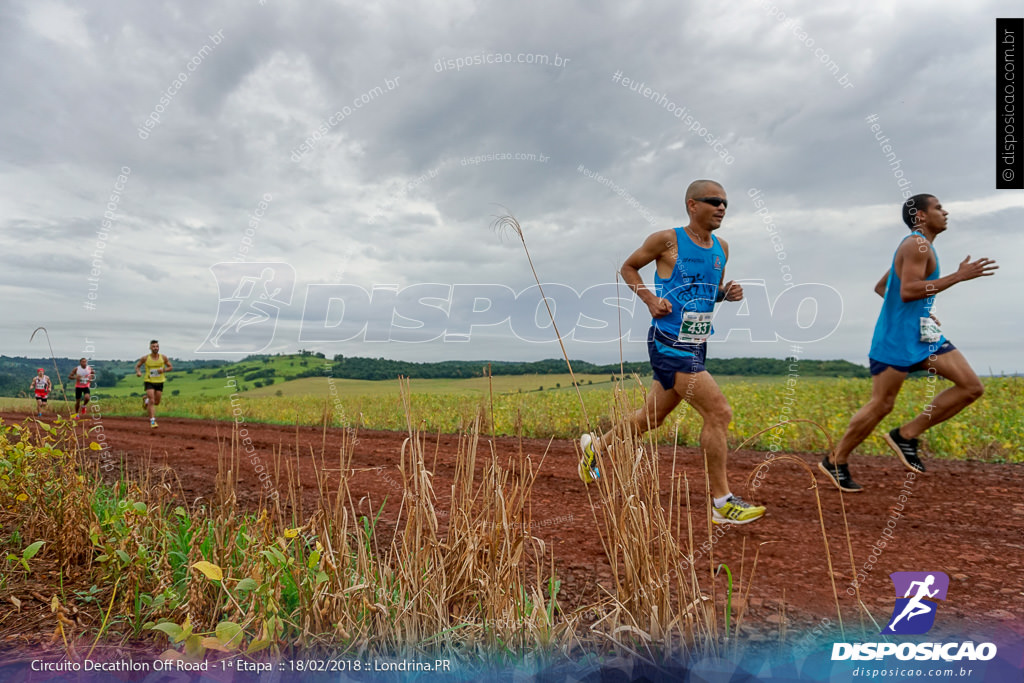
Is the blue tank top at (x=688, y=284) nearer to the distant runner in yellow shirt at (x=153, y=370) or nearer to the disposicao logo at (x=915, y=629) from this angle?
the disposicao logo at (x=915, y=629)

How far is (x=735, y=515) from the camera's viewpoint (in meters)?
3.94

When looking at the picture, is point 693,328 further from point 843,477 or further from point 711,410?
point 843,477

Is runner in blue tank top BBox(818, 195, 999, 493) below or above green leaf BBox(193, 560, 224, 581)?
above

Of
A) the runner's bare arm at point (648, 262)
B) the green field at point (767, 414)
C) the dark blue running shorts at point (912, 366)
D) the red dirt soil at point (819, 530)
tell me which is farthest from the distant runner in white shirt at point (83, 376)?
the dark blue running shorts at point (912, 366)

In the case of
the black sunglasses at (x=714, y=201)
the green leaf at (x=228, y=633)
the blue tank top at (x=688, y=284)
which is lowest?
the green leaf at (x=228, y=633)

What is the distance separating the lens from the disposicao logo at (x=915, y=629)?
1907 mm

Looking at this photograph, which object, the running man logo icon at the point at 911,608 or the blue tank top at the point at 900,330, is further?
the blue tank top at the point at 900,330

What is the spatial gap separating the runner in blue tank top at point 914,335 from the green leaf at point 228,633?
4.30 metres

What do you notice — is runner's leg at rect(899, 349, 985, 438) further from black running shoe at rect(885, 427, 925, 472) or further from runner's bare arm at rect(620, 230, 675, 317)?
runner's bare arm at rect(620, 230, 675, 317)


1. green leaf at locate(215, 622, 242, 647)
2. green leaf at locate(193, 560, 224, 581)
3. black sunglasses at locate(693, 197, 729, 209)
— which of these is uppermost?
black sunglasses at locate(693, 197, 729, 209)

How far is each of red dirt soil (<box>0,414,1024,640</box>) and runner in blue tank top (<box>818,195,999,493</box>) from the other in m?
0.69

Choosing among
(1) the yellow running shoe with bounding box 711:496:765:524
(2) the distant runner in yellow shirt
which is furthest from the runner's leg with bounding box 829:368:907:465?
(2) the distant runner in yellow shirt

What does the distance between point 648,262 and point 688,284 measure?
0.38 metres

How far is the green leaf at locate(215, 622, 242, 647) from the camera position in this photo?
2053mm
